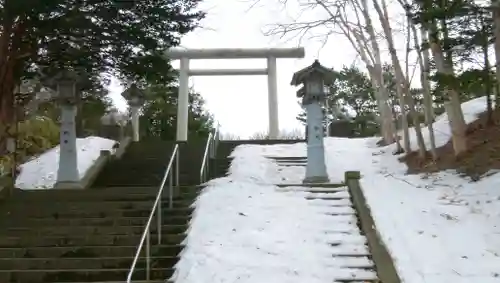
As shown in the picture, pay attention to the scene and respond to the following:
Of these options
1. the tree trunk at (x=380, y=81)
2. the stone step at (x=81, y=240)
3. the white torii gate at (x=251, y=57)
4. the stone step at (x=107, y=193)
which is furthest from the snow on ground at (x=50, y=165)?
the tree trunk at (x=380, y=81)

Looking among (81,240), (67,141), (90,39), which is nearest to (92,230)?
(81,240)

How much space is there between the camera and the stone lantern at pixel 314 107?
1167cm

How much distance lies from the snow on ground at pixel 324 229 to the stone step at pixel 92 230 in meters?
0.37

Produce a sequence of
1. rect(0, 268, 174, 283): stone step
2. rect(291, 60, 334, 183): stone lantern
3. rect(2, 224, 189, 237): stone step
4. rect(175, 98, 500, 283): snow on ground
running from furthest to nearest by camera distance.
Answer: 1. rect(291, 60, 334, 183): stone lantern
2. rect(2, 224, 189, 237): stone step
3. rect(0, 268, 174, 283): stone step
4. rect(175, 98, 500, 283): snow on ground

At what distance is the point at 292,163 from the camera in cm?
1521

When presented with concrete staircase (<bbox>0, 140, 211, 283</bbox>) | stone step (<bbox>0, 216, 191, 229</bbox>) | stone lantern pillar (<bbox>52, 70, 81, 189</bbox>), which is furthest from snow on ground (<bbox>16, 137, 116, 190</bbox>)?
stone step (<bbox>0, 216, 191, 229</bbox>)

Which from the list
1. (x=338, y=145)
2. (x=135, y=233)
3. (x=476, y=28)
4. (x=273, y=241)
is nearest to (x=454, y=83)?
Answer: (x=476, y=28)

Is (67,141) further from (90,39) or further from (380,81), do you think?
(380,81)

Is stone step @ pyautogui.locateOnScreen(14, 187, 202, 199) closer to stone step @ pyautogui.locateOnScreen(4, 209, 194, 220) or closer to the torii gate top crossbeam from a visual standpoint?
stone step @ pyautogui.locateOnScreen(4, 209, 194, 220)

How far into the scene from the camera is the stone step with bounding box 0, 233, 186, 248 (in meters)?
8.07

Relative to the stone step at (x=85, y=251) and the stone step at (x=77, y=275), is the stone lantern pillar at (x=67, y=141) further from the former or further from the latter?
the stone step at (x=77, y=275)

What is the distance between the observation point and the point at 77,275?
7.30 metres

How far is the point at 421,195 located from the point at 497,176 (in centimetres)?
129

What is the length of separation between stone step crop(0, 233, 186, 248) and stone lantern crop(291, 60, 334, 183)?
4.09 metres
